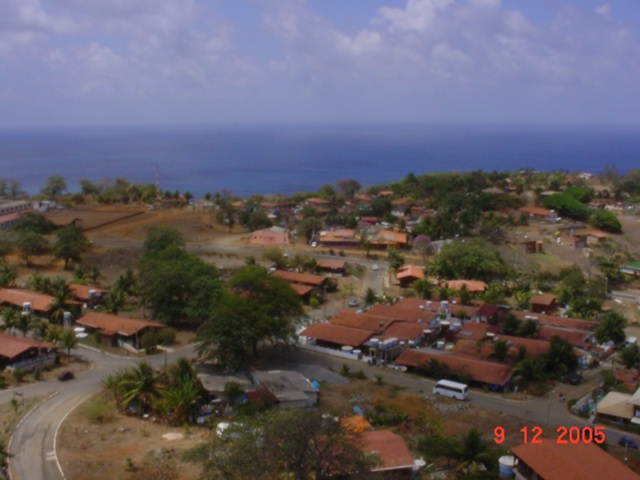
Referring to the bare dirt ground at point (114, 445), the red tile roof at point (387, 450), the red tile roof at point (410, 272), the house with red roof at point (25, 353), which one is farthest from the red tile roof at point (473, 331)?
the house with red roof at point (25, 353)

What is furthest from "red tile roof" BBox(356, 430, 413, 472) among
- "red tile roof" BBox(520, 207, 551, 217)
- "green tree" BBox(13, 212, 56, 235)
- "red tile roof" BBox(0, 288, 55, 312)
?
"red tile roof" BBox(520, 207, 551, 217)

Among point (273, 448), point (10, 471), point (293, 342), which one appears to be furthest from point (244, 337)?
point (273, 448)

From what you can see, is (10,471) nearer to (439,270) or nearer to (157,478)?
(157,478)

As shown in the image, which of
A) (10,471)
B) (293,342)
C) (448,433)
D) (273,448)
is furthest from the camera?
(293,342)

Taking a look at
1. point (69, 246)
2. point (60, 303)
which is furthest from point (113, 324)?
point (69, 246)

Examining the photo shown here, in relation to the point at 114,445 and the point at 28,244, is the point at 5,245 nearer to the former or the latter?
Answer: the point at 28,244

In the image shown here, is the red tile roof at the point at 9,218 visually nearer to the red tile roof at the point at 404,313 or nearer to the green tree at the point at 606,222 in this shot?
the red tile roof at the point at 404,313
